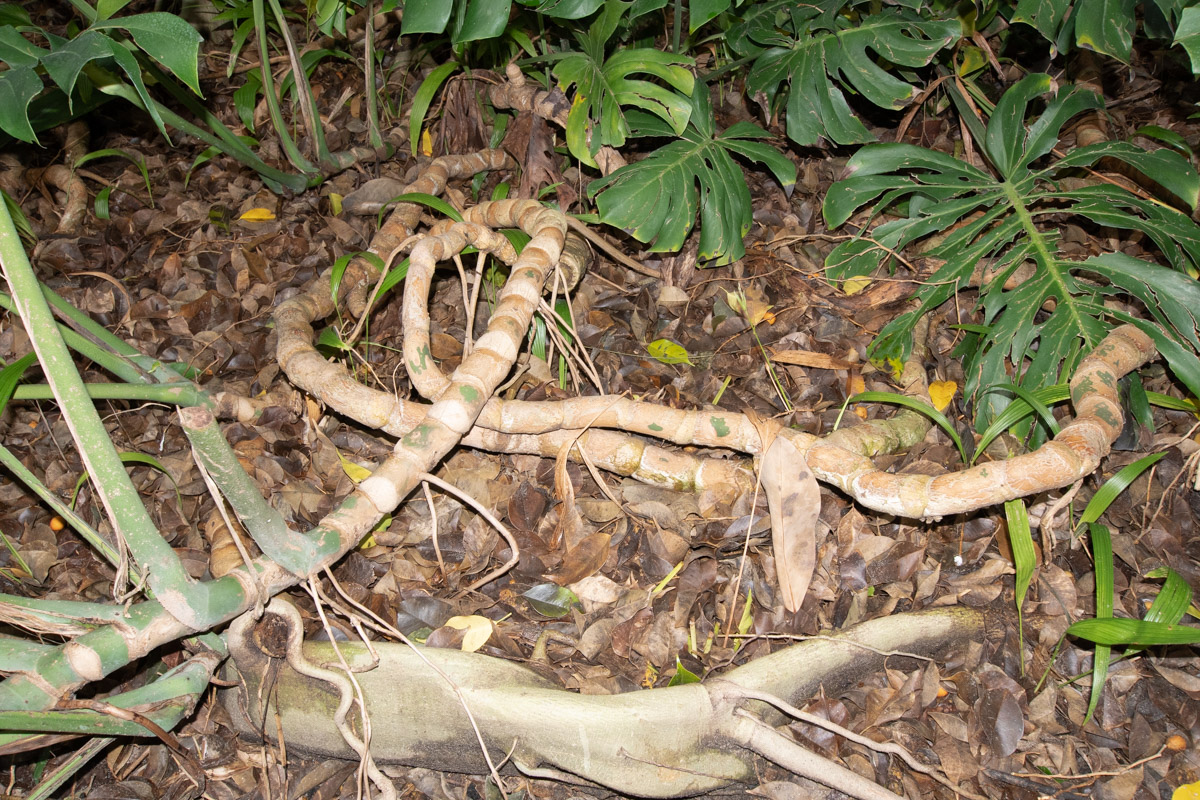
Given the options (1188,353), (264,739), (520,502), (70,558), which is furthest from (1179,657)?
(70,558)

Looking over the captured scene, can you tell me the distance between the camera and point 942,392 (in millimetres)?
2219

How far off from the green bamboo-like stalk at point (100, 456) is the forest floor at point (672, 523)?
1.74ft

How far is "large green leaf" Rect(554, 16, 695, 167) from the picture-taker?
2098 mm

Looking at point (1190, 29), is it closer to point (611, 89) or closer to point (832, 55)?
point (832, 55)

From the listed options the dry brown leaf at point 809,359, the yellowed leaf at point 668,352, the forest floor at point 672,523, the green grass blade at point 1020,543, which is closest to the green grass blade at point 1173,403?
the forest floor at point 672,523

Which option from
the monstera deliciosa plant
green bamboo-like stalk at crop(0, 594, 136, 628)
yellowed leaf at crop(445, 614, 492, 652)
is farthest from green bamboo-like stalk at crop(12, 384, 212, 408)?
the monstera deliciosa plant

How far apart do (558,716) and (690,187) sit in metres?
1.44

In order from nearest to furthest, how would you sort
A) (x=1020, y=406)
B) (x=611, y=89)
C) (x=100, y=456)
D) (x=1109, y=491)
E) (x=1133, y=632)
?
1. (x=100, y=456)
2. (x=1133, y=632)
3. (x=1109, y=491)
4. (x=1020, y=406)
5. (x=611, y=89)

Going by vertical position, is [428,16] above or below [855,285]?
above

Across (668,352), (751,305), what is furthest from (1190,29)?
(668,352)

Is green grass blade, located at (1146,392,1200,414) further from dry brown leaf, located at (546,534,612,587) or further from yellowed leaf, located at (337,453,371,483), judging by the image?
yellowed leaf, located at (337,453,371,483)

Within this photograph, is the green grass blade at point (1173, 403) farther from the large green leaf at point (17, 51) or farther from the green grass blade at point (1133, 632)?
the large green leaf at point (17, 51)

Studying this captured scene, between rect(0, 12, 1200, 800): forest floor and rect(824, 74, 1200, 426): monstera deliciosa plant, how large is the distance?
6.5 inches

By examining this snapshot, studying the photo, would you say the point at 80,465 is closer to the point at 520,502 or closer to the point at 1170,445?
the point at 520,502
